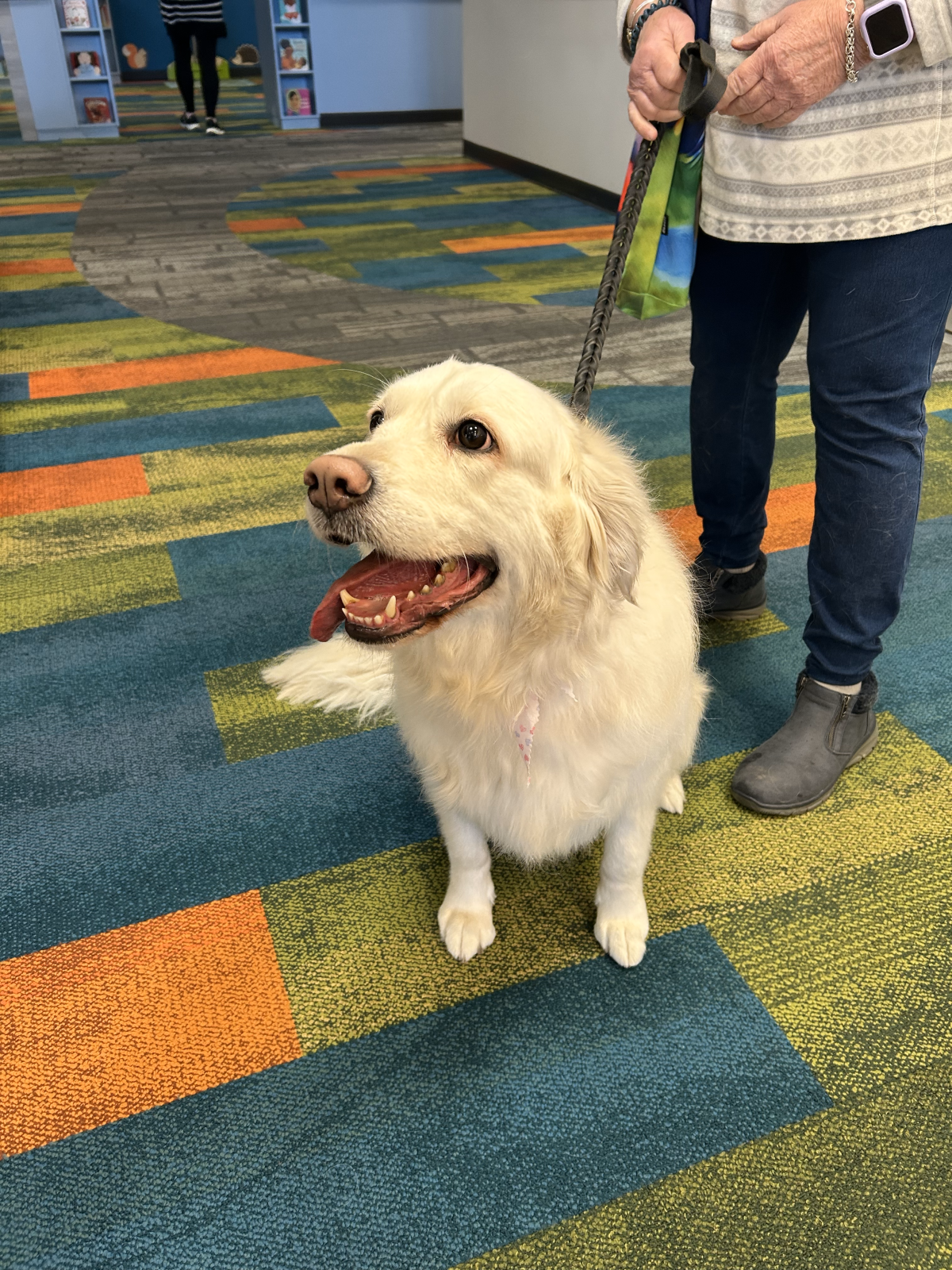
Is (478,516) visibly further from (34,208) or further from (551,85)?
(34,208)

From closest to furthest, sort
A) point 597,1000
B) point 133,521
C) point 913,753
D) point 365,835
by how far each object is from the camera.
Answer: point 597,1000 → point 365,835 → point 913,753 → point 133,521

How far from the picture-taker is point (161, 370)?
354 centimetres

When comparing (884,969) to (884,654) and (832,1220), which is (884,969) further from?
(884,654)

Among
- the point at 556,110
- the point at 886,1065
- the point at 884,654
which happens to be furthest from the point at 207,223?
the point at 886,1065

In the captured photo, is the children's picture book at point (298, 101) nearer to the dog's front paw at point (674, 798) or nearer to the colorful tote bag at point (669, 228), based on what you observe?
the colorful tote bag at point (669, 228)

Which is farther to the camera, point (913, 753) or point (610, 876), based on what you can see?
point (913, 753)

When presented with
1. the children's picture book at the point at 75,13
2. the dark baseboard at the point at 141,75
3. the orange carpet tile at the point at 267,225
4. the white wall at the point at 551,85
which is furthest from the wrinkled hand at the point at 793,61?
the dark baseboard at the point at 141,75

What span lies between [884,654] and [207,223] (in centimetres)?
508

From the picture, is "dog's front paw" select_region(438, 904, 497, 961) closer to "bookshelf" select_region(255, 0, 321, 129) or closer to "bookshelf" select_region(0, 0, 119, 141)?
"bookshelf" select_region(255, 0, 321, 129)

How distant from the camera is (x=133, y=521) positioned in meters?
2.56

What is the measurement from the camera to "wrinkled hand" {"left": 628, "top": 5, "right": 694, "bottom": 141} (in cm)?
137

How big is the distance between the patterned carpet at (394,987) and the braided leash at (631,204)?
0.83 metres

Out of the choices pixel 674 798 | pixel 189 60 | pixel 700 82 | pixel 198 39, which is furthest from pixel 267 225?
pixel 674 798

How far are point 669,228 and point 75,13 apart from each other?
9111 mm
